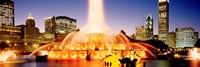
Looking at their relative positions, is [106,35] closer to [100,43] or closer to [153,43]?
[100,43]

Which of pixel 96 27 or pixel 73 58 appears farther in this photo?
pixel 96 27

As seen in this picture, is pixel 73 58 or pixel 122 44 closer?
pixel 73 58

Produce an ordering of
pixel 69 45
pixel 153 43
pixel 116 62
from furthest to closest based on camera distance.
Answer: pixel 153 43 < pixel 69 45 < pixel 116 62

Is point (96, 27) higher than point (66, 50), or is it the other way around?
point (96, 27)

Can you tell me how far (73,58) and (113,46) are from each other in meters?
12.9

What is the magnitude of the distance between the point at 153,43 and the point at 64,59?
111086mm

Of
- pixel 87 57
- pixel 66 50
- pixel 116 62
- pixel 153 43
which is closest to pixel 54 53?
pixel 66 50

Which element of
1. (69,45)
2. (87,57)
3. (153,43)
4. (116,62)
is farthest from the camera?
(153,43)

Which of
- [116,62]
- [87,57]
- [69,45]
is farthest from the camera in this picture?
[69,45]

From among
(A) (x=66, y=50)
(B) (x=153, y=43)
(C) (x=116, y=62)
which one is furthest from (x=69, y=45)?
(B) (x=153, y=43)

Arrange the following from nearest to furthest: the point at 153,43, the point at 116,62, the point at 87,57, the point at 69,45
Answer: the point at 116,62, the point at 87,57, the point at 69,45, the point at 153,43

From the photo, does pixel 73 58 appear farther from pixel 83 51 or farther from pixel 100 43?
pixel 100 43

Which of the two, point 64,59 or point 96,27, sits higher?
point 96,27

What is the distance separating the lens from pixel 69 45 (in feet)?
282
